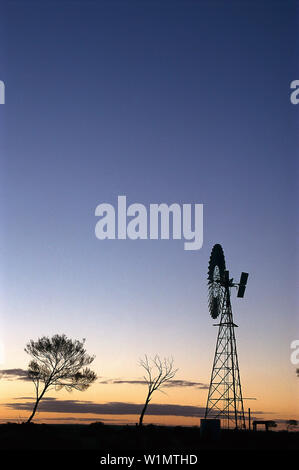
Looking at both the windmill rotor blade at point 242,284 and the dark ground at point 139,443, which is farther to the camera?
the windmill rotor blade at point 242,284

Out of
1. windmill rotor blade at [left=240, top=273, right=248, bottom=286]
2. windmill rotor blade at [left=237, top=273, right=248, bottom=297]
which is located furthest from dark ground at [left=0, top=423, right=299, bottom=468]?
windmill rotor blade at [left=240, top=273, right=248, bottom=286]

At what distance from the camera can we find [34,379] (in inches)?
2016

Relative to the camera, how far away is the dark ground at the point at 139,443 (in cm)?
3120

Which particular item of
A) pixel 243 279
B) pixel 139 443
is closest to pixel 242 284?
pixel 243 279

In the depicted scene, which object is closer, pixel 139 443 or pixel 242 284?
pixel 139 443

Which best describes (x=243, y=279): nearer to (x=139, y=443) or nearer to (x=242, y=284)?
(x=242, y=284)

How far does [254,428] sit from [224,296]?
10652 millimetres

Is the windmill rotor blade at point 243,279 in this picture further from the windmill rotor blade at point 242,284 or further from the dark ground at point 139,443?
the dark ground at point 139,443

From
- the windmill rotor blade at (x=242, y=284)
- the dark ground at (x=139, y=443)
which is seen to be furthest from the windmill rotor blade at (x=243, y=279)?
the dark ground at (x=139, y=443)

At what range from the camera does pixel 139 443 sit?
35656 mm

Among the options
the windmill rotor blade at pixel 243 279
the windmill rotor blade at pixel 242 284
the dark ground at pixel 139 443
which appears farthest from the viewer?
the windmill rotor blade at pixel 243 279
